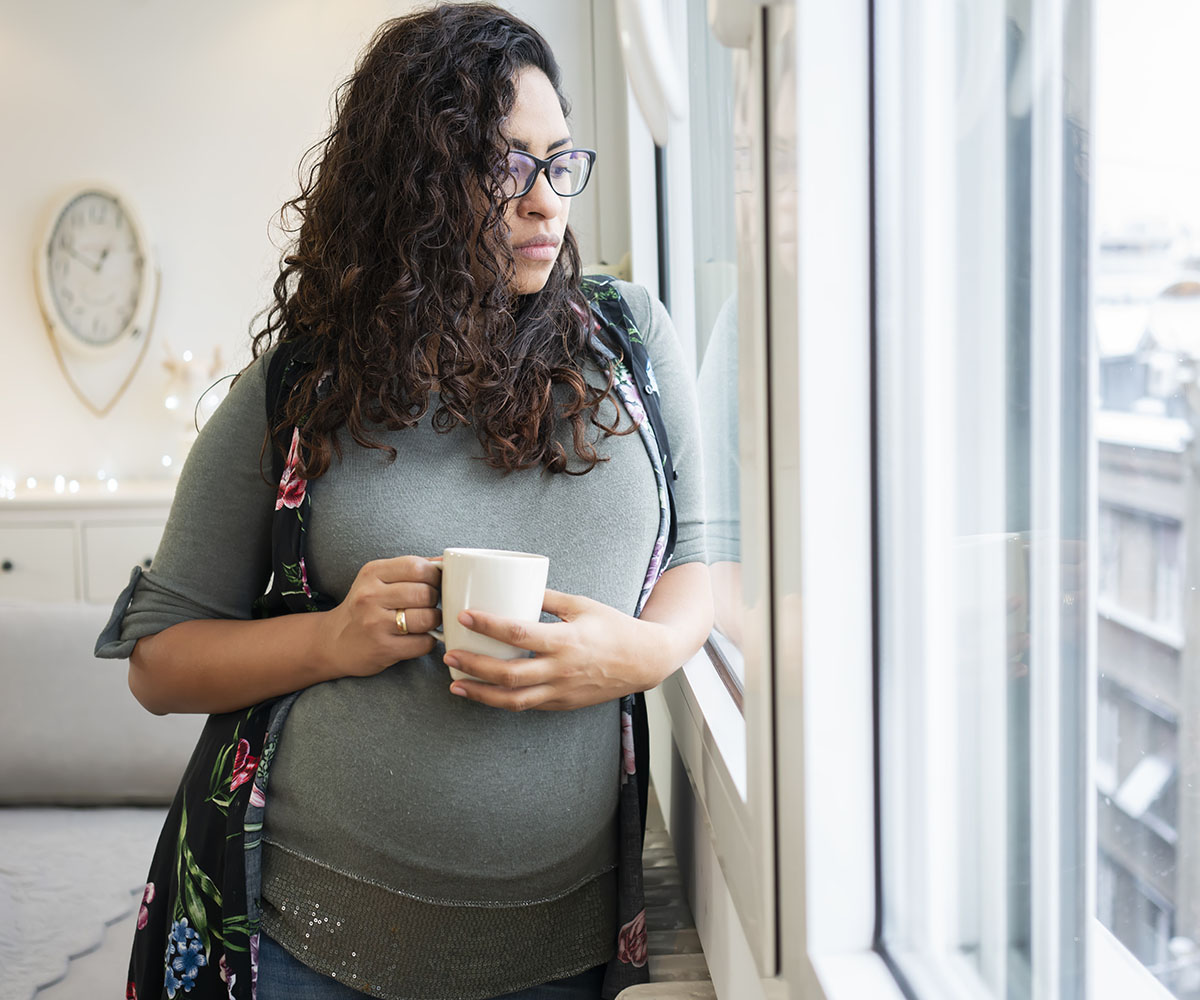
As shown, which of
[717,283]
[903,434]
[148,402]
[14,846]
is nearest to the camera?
[903,434]

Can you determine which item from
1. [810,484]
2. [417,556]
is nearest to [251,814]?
[417,556]

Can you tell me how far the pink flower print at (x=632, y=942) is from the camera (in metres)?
0.93

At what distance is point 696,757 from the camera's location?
984 millimetres

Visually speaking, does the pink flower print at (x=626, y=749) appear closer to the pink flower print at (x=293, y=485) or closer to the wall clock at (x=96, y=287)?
the pink flower print at (x=293, y=485)

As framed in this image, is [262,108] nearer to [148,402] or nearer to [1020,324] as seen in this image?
[148,402]

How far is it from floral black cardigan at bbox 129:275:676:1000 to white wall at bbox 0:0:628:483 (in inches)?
102

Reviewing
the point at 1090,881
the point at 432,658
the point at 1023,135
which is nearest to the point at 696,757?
the point at 432,658

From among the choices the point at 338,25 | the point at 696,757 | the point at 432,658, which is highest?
the point at 338,25

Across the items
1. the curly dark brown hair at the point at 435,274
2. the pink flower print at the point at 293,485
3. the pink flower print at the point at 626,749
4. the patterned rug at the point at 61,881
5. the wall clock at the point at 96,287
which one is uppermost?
the wall clock at the point at 96,287

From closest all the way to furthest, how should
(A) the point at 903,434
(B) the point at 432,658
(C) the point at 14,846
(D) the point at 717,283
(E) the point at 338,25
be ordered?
(A) the point at 903,434, (B) the point at 432,658, (D) the point at 717,283, (C) the point at 14,846, (E) the point at 338,25

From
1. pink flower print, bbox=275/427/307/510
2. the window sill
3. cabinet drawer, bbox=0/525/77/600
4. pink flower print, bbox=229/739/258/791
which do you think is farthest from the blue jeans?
cabinet drawer, bbox=0/525/77/600

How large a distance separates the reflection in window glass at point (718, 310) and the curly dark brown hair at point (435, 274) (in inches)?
12.2

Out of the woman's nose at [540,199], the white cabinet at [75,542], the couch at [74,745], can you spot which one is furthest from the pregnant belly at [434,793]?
the white cabinet at [75,542]

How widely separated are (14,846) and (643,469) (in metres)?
1.46
